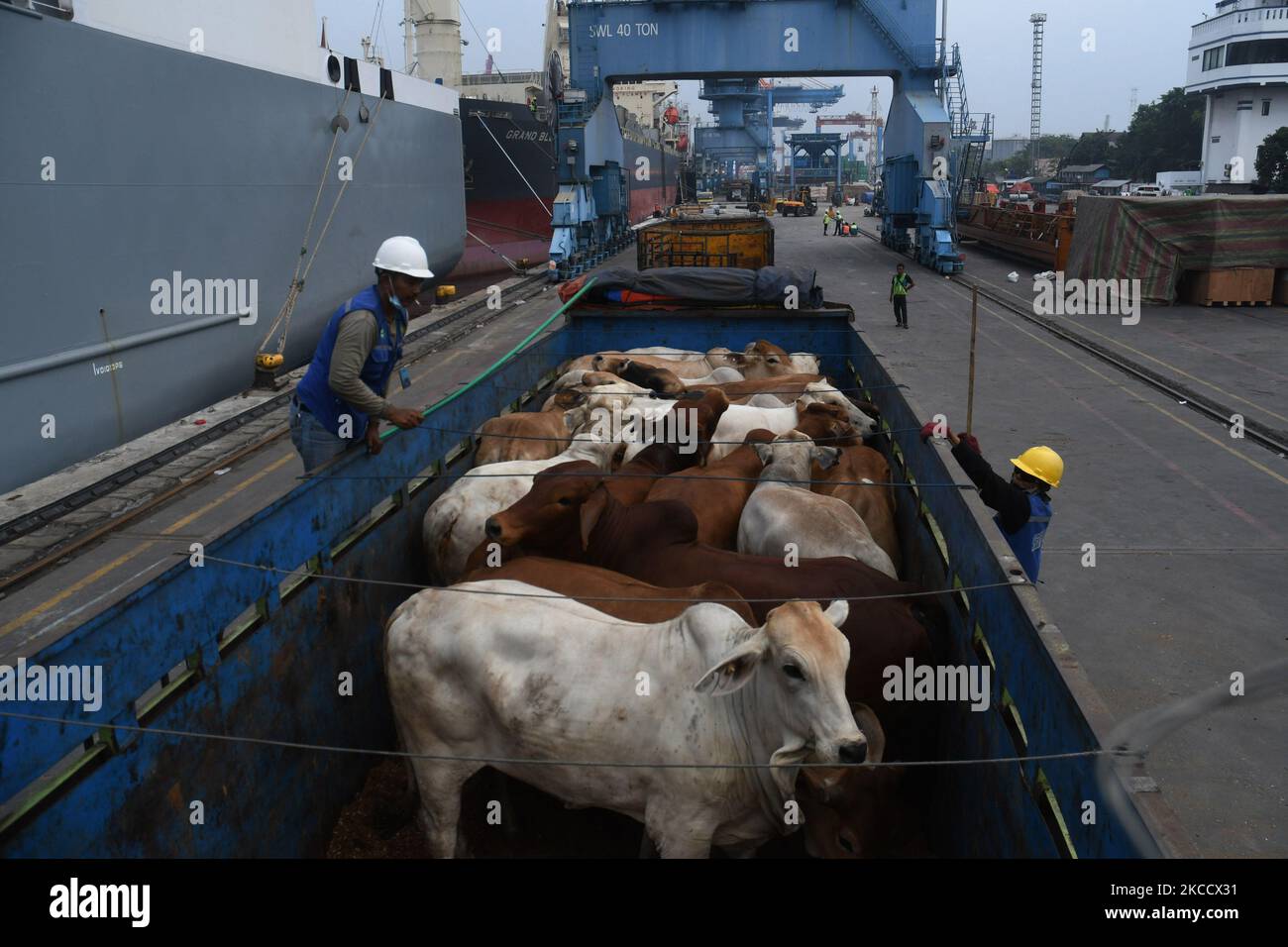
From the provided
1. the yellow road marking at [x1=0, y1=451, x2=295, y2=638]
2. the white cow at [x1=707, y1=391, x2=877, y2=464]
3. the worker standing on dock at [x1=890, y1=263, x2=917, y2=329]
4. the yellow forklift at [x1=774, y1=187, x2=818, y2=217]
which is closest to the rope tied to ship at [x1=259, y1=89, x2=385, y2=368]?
the yellow road marking at [x1=0, y1=451, x2=295, y2=638]

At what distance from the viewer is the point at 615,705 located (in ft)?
11.9

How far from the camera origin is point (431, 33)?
38844mm

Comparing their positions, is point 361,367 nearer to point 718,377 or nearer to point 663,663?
point 663,663

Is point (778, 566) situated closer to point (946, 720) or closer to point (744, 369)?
point (946, 720)

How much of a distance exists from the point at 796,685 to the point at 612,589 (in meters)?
1.29

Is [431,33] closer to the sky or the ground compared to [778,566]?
closer to the sky

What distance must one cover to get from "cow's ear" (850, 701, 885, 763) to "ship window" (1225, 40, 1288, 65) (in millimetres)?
82165

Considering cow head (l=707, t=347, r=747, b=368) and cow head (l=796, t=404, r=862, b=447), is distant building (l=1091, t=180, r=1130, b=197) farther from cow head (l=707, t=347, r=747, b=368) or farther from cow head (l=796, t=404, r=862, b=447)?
cow head (l=796, t=404, r=862, b=447)

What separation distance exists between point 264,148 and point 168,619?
14023 millimetres

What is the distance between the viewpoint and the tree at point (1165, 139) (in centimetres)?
8225

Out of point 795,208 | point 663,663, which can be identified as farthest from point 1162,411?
point 795,208

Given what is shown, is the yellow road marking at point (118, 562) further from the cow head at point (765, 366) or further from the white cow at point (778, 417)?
the cow head at point (765, 366)
